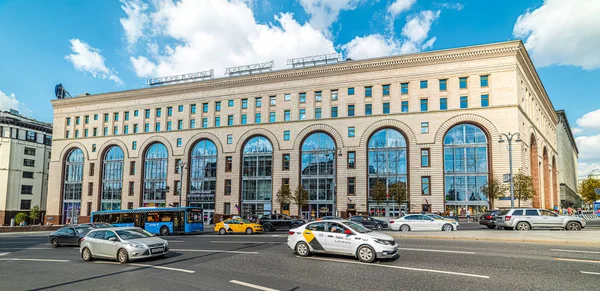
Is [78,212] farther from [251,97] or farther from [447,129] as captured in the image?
[447,129]

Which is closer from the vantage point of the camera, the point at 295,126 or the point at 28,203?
the point at 295,126

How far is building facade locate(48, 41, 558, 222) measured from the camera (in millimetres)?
46562

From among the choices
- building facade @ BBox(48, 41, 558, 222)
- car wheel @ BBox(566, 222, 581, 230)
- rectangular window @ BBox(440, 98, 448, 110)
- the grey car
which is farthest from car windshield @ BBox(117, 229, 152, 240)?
rectangular window @ BBox(440, 98, 448, 110)

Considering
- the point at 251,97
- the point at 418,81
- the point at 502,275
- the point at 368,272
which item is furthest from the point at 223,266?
the point at 251,97

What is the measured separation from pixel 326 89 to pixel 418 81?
12.4m

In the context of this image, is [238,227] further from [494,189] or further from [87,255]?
[494,189]

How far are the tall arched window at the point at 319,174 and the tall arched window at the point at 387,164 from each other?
5.31 meters

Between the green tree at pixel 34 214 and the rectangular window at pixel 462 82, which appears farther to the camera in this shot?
the green tree at pixel 34 214

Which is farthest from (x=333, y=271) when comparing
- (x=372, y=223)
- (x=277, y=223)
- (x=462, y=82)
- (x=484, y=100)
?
(x=462, y=82)

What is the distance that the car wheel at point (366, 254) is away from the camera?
12891mm

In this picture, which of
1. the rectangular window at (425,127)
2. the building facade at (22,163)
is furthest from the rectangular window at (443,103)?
the building facade at (22,163)

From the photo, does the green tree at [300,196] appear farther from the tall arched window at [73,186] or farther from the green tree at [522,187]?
the tall arched window at [73,186]

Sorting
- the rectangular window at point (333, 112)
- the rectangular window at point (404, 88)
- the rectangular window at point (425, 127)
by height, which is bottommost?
the rectangular window at point (425, 127)

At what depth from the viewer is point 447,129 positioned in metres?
47.6
